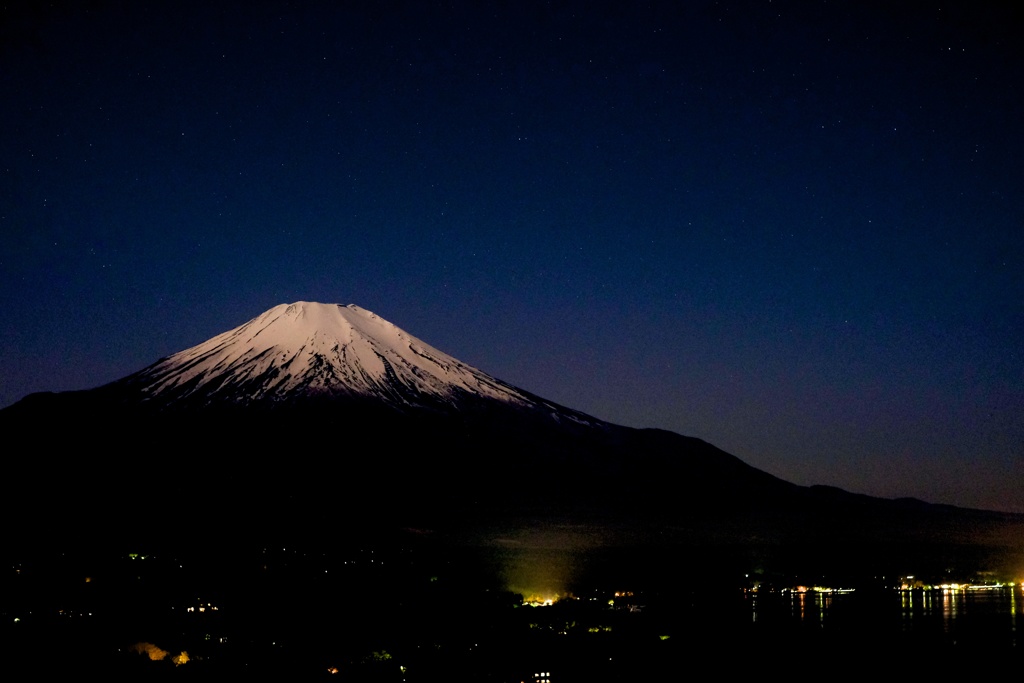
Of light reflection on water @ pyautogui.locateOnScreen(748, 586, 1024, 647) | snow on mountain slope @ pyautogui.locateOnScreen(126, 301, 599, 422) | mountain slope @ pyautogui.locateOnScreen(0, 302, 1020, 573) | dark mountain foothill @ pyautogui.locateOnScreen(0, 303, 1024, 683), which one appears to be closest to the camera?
dark mountain foothill @ pyautogui.locateOnScreen(0, 303, 1024, 683)

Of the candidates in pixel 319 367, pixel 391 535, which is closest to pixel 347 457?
pixel 391 535

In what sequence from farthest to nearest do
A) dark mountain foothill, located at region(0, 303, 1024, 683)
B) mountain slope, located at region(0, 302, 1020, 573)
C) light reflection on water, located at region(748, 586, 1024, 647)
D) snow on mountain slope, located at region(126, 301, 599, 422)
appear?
1. snow on mountain slope, located at region(126, 301, 599, 422)
2. mountain slope, located at region(0, 302, 1020, 573)
3. light reflection on water, located at region(748, 586, 1024, 647)
4. dark mountain foothill, located at region(0, 303, 1024, 683)

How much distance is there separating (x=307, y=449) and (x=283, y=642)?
71349 millimetres

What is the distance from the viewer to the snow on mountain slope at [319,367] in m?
142

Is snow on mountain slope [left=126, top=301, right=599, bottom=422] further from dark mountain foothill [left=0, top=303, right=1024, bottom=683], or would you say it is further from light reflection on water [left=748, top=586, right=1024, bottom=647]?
light reflection on water [left=748, top=586, right=1024, bottom=647]

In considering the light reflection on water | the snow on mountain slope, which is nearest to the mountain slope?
the snow on mountain slope

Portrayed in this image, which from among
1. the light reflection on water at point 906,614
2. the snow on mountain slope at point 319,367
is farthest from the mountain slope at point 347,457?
the light reflection on water at point 906,614

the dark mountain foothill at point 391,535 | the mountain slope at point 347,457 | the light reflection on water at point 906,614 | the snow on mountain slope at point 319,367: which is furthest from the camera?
the snow on mountain slope at point 319,367

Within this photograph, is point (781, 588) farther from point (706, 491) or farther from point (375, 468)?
point (375, 468)

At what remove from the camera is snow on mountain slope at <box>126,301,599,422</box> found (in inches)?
5576

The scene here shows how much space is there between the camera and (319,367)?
146750 millimetres

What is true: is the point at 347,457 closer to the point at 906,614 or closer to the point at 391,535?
the point at 391,535

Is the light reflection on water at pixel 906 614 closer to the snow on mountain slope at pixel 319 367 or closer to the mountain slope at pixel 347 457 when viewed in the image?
the mountain slope at pixel 347 457

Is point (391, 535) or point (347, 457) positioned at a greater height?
point (347, 457)
